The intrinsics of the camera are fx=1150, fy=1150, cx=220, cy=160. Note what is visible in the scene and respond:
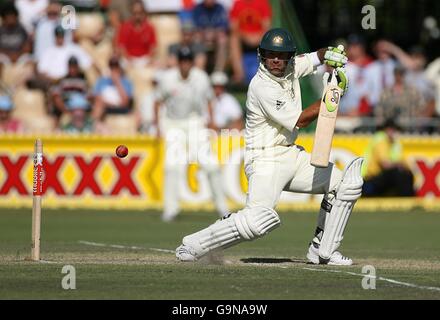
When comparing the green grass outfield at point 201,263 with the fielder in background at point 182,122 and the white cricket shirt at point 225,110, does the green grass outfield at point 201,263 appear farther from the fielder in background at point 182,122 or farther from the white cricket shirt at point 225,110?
the white cricket shirt at point 225,110

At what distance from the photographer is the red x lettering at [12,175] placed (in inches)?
747

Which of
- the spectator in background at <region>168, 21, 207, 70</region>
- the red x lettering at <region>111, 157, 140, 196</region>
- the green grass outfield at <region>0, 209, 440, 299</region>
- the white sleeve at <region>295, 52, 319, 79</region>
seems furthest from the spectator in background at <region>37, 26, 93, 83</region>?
the white sleeve at <region>295, 52, 319, 79</region>

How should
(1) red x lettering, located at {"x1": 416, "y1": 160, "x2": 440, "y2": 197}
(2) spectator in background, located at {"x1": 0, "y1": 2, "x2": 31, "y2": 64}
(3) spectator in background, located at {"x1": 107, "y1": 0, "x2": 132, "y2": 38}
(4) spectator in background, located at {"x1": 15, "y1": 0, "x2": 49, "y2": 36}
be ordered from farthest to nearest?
(4) spectator in background, located at {"x1": 15, "y1": 0, "x2": 49, "y2": 36}, (3) spectator in background, located at {"x1": 107, "y1": 0, "x2": 132, "y2": 38}, (2) spectator in background, located at {"x1": 0, "y1": 2, "x2": 31, "y2": 64}, (1) red x lettering, located at {"x1": 416, "y1": 160, "x2": 440, "y2": 197}

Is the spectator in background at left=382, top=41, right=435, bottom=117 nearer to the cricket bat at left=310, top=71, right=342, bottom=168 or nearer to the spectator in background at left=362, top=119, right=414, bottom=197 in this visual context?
the spectator in background at left=362, top=119, right=414, bottom=197

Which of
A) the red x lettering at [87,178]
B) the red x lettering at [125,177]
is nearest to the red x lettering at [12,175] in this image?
the red x lettering at [87,178]

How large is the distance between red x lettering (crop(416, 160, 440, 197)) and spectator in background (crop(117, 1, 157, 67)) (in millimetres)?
5394

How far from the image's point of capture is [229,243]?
400 inches

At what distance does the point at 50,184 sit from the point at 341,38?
23.2ft

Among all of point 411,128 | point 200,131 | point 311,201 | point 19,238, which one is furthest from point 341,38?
point 19,238

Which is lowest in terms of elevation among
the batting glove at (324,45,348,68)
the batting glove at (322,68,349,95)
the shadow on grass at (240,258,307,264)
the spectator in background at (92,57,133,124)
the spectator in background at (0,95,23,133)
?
the shadow on grass at (240,258,307,264)

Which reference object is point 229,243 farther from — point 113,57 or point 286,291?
point 113,57

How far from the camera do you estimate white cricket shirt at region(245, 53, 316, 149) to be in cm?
1022

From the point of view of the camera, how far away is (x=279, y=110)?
33.5 ft

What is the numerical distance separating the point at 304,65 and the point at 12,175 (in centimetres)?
943
